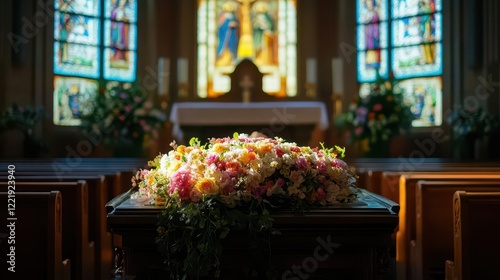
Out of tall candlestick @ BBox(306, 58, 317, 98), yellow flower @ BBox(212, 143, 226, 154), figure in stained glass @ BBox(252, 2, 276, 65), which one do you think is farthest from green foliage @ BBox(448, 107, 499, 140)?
yellow flower @ BBox(212, 143, 226, 154)

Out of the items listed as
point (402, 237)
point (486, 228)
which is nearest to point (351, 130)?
point (402, 237)

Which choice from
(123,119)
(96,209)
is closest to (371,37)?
(123,119)

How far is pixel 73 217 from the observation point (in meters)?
3.02

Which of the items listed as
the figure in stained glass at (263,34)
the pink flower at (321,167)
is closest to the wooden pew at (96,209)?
the pink flower at (321,167)

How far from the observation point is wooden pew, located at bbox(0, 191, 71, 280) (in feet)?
7.91

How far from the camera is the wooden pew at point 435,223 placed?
3.06 meters

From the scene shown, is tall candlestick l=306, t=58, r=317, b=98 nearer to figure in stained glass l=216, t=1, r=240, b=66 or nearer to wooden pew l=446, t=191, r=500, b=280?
figure in stained glass l=216, t=1, r=240, b=66

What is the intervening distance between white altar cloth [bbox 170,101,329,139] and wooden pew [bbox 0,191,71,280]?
6.13 metres

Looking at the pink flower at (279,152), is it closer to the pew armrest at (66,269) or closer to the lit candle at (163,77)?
the pew armrest at (66,269)

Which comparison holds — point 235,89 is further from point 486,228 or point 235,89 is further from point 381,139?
point 486,228

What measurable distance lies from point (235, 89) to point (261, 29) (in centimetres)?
137

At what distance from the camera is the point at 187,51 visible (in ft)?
32.6

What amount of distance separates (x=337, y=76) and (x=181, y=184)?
7.91m

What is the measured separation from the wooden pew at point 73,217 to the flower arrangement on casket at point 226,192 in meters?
0.85
